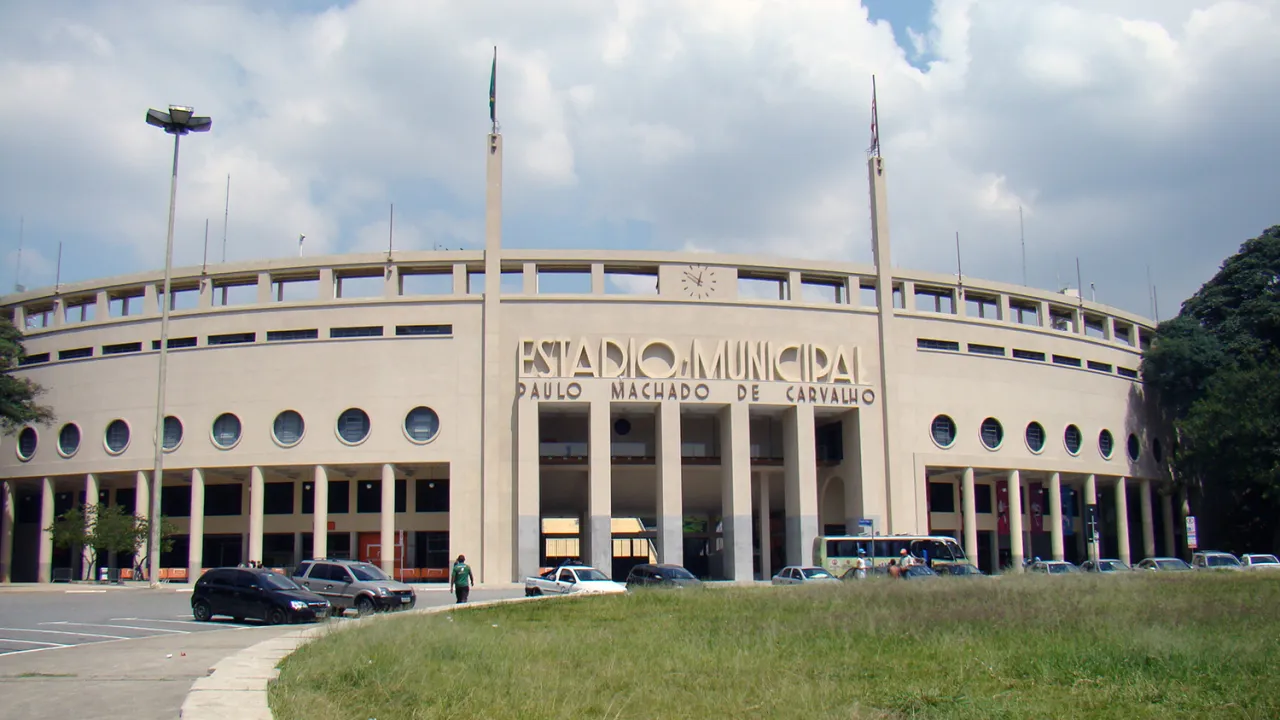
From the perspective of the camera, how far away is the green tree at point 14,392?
53969mm

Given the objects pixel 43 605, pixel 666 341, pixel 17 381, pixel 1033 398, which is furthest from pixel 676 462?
pixel 17 381

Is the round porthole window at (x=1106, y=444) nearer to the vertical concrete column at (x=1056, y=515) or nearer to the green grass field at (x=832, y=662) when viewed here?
the vertical concrete column at (x=1056, y=515)

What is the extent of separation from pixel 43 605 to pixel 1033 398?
158ft

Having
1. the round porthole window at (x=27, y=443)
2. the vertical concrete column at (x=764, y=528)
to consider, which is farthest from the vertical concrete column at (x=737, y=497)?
the round porthole window at (x=27, y=443)

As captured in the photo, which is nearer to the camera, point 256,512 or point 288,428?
point 256,512

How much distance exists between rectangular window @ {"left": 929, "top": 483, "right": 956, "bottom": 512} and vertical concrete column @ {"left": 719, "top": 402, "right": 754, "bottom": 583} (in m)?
15.6

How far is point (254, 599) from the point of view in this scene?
89.0ft

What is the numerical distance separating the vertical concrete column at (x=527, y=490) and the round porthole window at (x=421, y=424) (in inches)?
170

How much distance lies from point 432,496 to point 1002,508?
31502mm

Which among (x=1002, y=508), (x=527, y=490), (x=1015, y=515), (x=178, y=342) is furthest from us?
(x=1002, y=508)

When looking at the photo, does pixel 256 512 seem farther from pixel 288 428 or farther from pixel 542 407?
pixel 542 407

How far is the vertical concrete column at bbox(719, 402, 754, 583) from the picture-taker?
5341 cm

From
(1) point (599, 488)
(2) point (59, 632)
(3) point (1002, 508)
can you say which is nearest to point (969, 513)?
(3) point (1002, 508)

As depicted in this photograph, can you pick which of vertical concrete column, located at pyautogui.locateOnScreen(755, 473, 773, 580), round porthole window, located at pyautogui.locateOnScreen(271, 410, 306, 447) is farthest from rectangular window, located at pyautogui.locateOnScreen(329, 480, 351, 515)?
vertical concrete column, located at pyautogui.locateOnScreen(755, 473, 773, 580)
